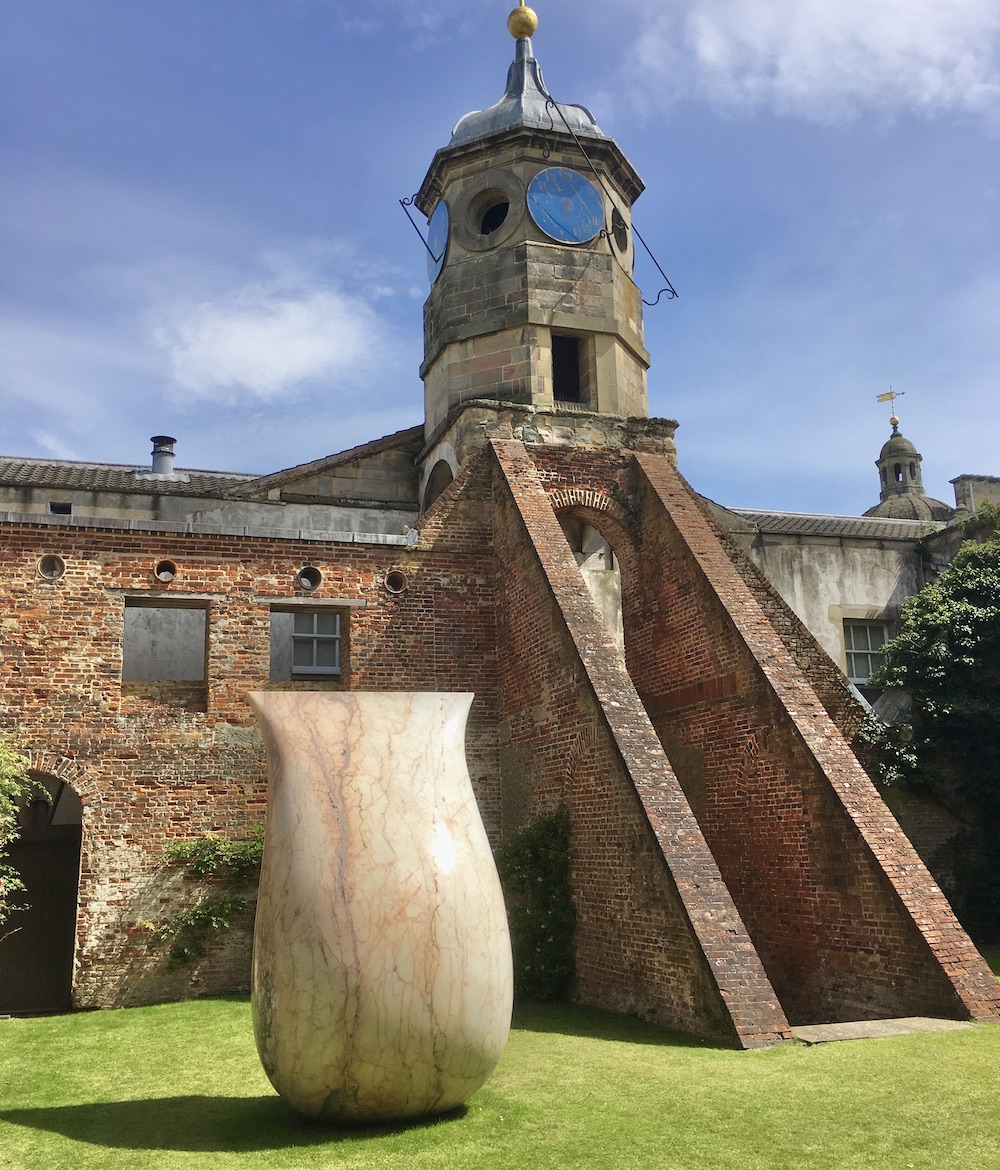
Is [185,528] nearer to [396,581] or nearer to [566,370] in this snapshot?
[396,581]

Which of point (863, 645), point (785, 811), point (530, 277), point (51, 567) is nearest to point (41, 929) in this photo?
point (51, 567)

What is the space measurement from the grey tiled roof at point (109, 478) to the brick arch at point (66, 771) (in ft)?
22.6

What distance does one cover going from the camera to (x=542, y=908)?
1124cm

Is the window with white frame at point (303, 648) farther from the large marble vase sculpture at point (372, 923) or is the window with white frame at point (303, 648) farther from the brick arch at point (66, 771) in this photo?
the large marble vase sculpture at point (372, 923)

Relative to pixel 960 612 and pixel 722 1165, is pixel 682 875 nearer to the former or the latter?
pixel 722 1165

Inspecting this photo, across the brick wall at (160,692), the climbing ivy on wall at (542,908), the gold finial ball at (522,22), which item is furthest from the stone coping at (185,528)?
the gold finial ball at (522,22)

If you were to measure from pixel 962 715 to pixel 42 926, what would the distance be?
12.4 m

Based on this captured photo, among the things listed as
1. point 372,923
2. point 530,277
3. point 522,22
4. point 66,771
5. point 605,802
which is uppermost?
point 522,22

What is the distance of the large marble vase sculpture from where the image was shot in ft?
18.7

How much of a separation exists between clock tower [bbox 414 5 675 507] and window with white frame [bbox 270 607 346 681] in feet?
9.25

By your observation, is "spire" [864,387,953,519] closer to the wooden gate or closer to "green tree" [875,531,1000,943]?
"green tree" [875,531,1000,943]

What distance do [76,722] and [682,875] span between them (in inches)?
279

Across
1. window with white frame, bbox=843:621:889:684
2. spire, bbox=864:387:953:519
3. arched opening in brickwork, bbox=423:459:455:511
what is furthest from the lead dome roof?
spire, bbox=864:387:953:519

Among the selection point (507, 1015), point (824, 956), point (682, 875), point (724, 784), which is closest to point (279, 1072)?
point (507, 1015)
